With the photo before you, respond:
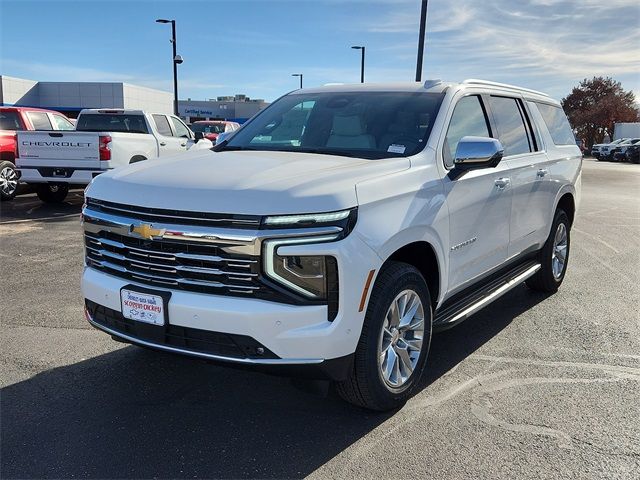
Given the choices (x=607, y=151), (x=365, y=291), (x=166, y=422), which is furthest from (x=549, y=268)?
(x=607, y=151)

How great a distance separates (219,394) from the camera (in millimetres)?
3752

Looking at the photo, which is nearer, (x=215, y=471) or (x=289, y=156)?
(x=215, y=471)

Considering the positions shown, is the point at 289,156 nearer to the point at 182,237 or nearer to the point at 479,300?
the point at 182,237

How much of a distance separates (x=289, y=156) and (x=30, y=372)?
2.33 metres

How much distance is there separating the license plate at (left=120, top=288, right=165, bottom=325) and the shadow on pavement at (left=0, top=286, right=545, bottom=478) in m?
0.66

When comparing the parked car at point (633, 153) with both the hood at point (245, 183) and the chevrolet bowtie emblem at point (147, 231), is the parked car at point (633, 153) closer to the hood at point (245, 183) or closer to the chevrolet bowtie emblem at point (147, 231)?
the hood at point (245, 183)

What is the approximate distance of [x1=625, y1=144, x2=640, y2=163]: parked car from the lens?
4037 centimetres

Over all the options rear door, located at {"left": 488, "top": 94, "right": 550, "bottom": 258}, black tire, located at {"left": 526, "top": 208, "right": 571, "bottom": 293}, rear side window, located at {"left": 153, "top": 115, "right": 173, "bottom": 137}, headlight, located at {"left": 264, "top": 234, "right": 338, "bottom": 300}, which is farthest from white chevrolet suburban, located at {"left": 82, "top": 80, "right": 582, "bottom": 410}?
rear side window, located at {"left": 153, "top": 115, "right": 173, "bottom": 137}

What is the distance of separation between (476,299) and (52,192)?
1089 centimetres

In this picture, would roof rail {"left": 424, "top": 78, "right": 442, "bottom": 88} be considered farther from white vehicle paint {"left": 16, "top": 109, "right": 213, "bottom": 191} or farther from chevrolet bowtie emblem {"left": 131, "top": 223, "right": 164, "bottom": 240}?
white vehicle paint {"left": 16, "top": 109, "right": 213, "bottom": 191}

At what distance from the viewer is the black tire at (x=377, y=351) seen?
10.4ft

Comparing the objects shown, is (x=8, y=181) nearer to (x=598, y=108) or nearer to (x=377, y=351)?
(x=377, y=351)

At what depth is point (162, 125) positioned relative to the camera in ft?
44.9

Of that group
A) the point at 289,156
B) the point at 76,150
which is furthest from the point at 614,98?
the point at 289,156
